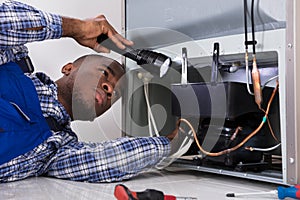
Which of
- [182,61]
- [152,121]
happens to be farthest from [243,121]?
[152,121]

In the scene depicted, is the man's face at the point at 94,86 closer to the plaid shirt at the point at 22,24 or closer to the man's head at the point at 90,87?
the man's head at the point at 90,87

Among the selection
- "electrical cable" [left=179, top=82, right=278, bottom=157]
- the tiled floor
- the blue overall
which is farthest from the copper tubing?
the blue overall

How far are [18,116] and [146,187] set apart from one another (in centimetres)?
36

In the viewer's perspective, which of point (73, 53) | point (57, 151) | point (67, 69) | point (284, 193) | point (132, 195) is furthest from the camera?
point (73, 53)

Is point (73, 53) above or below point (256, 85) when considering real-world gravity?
above

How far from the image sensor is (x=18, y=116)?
110 cm

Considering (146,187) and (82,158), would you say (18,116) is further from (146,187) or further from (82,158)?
(146,187)

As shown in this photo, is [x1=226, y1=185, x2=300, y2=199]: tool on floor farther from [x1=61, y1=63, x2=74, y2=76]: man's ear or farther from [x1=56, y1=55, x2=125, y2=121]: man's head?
[x1=61, y1=63, x2=74, y2=76]: man's ear

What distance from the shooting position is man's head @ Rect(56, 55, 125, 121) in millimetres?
1307

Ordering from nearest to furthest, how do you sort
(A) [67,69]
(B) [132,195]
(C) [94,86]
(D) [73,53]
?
1. (B) [132,195]
2. (C) [94,86]
3. (A) [67,69]
4. (D) [73,53]

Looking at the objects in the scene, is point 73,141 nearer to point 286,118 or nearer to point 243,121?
point 243,121

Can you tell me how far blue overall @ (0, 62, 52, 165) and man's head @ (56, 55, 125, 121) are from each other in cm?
15

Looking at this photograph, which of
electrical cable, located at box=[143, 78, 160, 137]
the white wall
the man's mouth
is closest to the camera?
the man's mouth

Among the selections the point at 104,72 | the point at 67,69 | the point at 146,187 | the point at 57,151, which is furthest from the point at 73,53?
the point at 146,187
